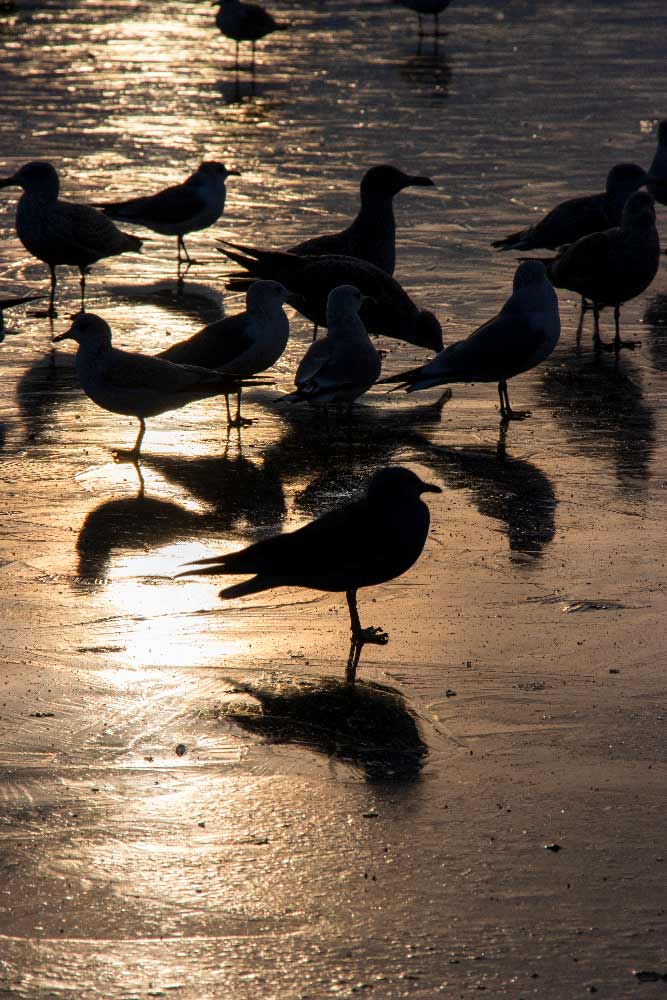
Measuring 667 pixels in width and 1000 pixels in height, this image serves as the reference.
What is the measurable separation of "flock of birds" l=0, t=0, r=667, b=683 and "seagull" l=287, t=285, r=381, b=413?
0.03 feet

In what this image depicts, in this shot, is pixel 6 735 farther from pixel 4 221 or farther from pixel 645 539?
pixel 4 221

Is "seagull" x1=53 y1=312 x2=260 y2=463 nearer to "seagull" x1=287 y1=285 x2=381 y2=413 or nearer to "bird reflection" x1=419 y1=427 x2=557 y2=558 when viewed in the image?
"seagull" x1=287 y1=285 x2=381 y2=413

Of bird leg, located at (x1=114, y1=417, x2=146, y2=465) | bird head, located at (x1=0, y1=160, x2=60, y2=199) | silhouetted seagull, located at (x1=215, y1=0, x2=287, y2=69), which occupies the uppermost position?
silhouetted seagull, located at (x1=215, y1=0, x2=287, y2=69)

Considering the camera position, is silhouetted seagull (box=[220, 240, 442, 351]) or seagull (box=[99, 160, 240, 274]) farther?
seagull (box=[99, 160, 240, 274])

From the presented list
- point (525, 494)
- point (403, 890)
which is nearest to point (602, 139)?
point (525, 494)

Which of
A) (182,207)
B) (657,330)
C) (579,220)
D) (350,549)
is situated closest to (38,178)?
(182,207)

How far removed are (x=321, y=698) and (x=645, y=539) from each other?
2420 millimetres

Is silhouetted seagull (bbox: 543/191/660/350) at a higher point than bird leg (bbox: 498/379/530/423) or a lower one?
higher

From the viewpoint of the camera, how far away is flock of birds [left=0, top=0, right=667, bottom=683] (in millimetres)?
6285

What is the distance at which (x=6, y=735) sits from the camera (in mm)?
5680

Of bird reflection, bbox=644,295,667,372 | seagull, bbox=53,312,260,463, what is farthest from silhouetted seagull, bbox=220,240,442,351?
seagull, bbox=53,312,260,463

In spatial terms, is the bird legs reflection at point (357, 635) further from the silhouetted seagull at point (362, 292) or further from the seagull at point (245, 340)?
the silhouetted seagull at point (362, 292)

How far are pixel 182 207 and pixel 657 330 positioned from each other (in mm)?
4625

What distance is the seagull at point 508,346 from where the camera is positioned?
978 cm
